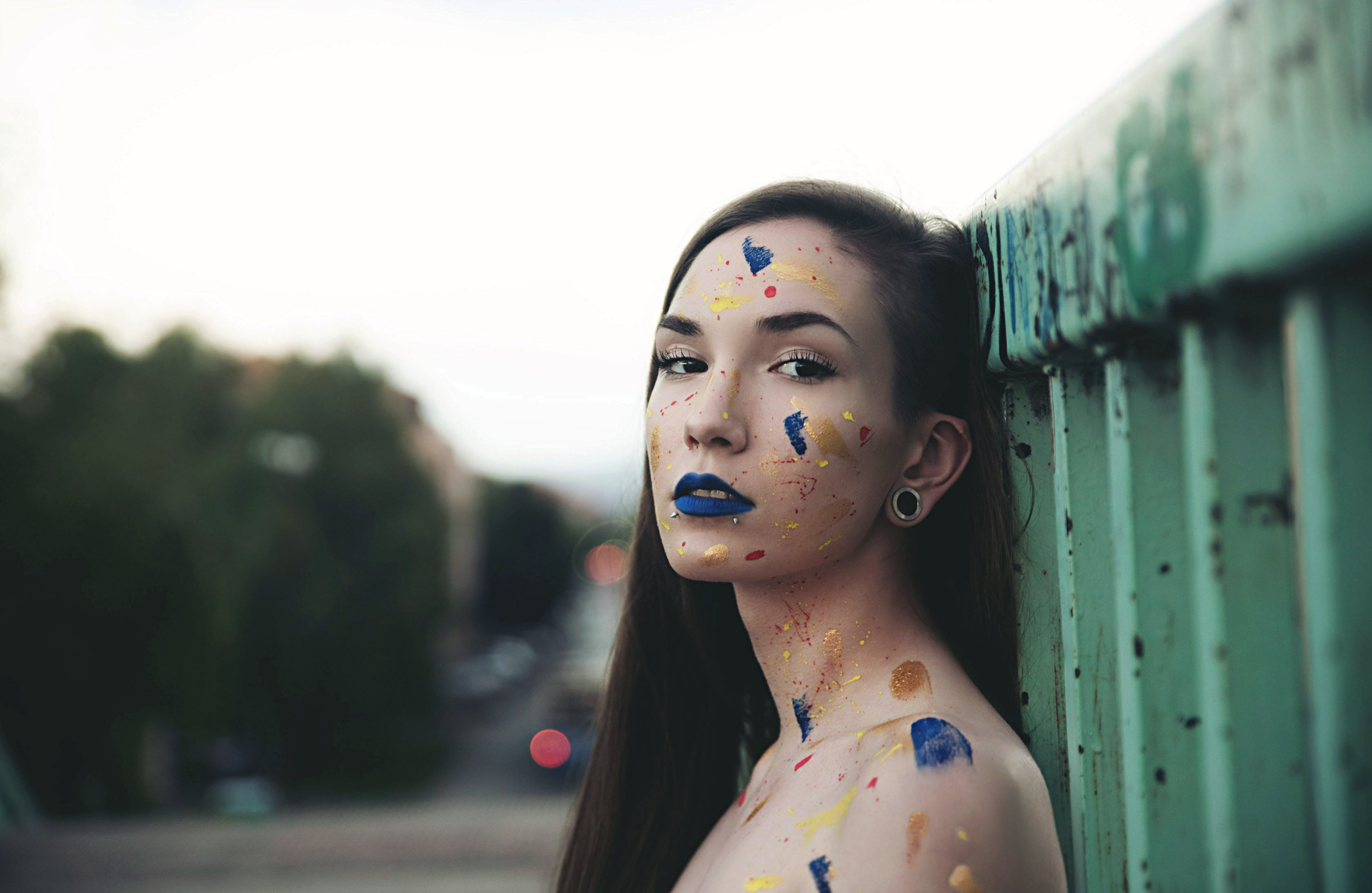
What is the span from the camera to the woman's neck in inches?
64.9

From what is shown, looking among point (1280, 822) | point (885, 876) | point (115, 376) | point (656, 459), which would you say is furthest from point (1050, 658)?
point (115, 376)

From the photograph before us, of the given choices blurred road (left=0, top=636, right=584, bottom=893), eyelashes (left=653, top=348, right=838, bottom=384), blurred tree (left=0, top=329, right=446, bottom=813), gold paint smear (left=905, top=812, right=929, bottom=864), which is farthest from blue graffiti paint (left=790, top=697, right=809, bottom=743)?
blurred tree (left=0, top=329, right=446, bottom=813)

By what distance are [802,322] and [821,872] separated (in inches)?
36.8

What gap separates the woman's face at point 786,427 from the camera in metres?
1.60

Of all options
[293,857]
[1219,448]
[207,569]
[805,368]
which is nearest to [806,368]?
[805,368]

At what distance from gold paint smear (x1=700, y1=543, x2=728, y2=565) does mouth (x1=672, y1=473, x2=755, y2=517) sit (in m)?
0.06

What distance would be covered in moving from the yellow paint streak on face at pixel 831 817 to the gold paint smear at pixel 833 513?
17.7 inches

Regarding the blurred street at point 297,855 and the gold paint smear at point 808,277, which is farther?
the blurred street at point 297,855

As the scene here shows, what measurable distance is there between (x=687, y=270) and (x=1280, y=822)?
1.42 metres

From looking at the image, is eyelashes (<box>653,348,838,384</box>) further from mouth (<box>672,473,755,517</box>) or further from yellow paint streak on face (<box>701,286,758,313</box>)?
mouth (<box>672,473,755,517</box>)

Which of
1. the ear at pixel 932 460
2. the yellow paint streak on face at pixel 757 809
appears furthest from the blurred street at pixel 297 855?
the ear at pixel 932 460

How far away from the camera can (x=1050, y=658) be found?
1.51m

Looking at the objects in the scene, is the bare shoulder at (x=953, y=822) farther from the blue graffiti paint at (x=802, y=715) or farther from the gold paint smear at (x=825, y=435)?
the gold paint smear at (x=825, y=435)

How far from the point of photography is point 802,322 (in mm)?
1626
